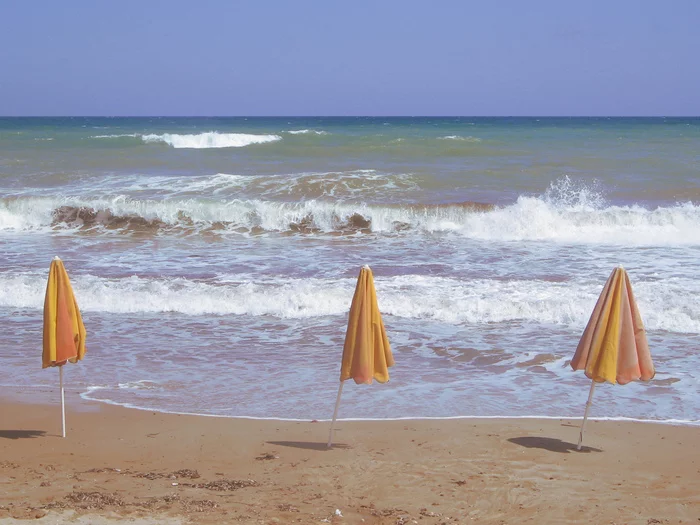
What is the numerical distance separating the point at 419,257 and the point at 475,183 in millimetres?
11080

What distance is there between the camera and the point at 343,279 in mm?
13336

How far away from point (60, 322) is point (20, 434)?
3.41 ft

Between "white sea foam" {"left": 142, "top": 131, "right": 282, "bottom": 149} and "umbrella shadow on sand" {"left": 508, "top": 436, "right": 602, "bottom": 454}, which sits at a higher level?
"white sea foam" {"left": 142, "top": 131, "right": 282, "bottom": 149}

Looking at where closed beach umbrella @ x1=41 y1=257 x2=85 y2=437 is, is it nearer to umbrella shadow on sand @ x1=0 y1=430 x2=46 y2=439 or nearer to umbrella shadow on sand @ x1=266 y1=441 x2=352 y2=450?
umbrella shadow on sand @ x1=0 y1=430 x2=46 y2=439

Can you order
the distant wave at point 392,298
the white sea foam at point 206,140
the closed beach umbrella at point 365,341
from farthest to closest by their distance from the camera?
1. the white sea foam at point 206,140
2. the distant wave at point 392,298
3. the closed beach umbrella at point 365,341

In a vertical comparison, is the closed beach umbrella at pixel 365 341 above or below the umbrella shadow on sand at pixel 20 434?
above

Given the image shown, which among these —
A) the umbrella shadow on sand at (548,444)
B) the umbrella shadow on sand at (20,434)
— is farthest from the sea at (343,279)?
the umbrella shadow on sand at (20,434)

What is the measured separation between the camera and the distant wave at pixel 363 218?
18.8m

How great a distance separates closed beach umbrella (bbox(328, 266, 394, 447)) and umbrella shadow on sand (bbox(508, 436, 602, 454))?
129 centimetres

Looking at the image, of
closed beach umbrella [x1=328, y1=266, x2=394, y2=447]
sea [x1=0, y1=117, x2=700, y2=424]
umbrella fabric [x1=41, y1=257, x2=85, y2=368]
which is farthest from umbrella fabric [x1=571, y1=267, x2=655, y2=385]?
umbrella fabric [x1=41, y1=257, x2=85, y2=368]

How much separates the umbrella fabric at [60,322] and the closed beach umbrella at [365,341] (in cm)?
222

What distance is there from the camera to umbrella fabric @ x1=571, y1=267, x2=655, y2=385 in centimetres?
613

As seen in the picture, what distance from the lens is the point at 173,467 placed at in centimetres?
591

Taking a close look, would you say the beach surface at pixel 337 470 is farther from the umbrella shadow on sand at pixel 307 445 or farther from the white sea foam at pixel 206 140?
the white sea foam at pixel 206 140
